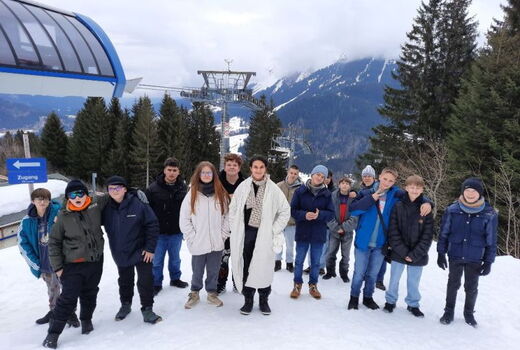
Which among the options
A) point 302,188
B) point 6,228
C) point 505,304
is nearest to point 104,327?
point 302,188

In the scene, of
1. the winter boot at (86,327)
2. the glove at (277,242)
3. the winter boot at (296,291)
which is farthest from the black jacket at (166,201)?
the winter boot at (296,291)

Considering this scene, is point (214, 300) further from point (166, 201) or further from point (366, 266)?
point (366, 266)

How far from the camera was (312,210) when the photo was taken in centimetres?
470

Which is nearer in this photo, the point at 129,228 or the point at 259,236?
the point at 129,228

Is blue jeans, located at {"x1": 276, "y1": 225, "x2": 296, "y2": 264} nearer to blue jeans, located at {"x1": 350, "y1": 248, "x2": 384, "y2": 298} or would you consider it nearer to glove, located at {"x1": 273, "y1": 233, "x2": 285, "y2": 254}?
blue jeans, located at {"x1": 350, "y1": 248, "x2": 384, "y2": 298}

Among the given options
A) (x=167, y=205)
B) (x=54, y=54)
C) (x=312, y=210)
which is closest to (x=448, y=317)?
(x=312, y=210)

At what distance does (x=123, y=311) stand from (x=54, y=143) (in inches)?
1576

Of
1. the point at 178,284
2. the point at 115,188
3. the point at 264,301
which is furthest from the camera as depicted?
the point at 178,284

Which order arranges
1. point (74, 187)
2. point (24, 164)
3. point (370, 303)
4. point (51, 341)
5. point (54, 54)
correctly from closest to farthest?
point (51, 341), point (74, 187), point (370, 303), point (54, 54), point (24, 164)

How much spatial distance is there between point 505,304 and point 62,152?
4283 centimetres

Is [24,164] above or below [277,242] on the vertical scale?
above

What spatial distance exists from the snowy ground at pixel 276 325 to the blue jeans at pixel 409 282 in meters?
0.21

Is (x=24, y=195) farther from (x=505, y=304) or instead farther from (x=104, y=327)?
(x=505, y=304)

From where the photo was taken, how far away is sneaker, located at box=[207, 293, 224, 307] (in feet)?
14.8
